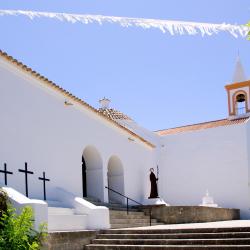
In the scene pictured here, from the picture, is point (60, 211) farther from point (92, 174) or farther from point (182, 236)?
point (92, 174)

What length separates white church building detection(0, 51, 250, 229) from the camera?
11.6 meters

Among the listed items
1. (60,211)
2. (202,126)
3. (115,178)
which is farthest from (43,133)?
(202,126)

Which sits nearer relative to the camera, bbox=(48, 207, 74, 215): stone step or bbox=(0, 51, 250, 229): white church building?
bbox=(48, 207, 74, 215): stone step

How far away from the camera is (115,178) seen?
742 inches

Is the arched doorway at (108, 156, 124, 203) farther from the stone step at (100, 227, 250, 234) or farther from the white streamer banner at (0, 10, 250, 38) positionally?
the white streamer banner at (0, 10, 250, 38)

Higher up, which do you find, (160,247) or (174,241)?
(174,241)

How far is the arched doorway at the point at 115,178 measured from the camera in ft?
60.6

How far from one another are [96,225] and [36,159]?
2501 mm

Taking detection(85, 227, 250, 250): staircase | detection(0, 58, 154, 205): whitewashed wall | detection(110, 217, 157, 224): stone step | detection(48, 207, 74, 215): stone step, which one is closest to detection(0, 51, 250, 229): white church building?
detection(0, 58, 154, 205): whitewashed wall

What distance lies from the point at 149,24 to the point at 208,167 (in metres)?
24.1

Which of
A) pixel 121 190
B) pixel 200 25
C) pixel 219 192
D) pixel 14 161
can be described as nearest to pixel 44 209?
pixel 14 161

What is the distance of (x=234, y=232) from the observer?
404 inches

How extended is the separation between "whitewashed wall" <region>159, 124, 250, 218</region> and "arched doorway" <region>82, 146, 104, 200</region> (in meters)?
11.0

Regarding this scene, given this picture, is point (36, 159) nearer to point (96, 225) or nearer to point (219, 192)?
point (96, 225)
